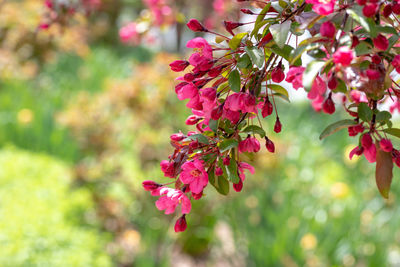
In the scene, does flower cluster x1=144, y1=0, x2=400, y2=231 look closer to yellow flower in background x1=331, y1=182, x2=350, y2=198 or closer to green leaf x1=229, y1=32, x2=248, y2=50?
green leaf x1=229, y1=32, x2=248, y2=50

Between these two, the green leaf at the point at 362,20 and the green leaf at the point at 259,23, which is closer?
→ the green leaf at the point at 362,20

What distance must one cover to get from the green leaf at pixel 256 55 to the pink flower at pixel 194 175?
0.16 meters

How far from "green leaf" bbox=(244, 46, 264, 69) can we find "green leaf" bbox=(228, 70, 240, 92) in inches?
1.4

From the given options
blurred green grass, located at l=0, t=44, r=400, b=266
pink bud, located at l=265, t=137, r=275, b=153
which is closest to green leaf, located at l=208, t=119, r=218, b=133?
pink bud, located at l=265, t=137, r=275, b=153

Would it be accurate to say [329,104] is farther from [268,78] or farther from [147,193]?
[147,193]

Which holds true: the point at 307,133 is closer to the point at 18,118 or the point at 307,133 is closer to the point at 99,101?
the point at 99,101

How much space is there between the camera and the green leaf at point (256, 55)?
566mm

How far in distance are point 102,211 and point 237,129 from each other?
236cm

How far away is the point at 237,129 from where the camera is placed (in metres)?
0.64

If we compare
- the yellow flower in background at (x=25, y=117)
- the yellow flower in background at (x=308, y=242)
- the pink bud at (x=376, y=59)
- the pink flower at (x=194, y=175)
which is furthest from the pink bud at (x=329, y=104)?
the yellow flower in background at (x=25, y=117)

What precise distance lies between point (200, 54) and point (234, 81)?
0.23 ft

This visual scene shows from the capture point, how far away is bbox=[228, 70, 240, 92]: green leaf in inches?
23.2

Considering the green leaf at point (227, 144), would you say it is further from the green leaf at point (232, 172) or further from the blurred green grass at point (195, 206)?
the blurred green grass at point (195, 206)

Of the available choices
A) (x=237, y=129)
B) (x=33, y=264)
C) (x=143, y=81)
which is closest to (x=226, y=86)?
(x=237, y=129)
